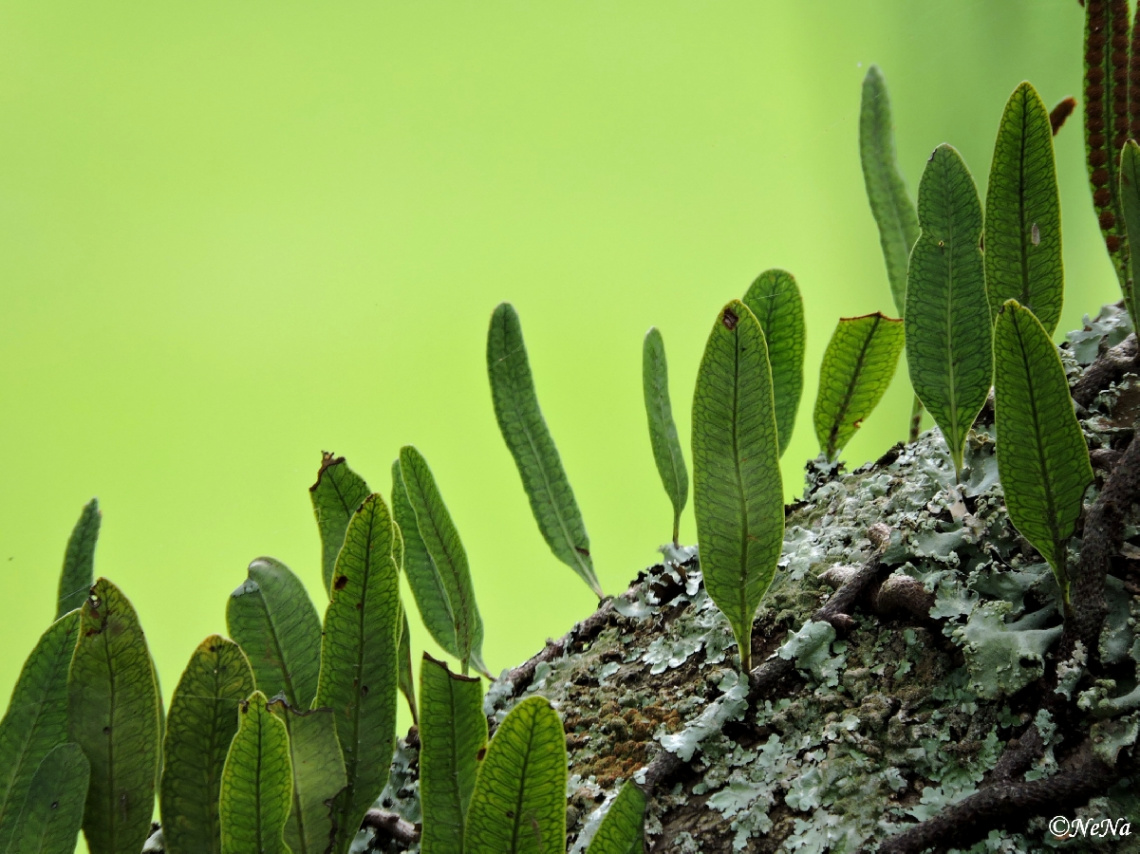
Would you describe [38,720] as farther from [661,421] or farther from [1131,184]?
[1131,184]

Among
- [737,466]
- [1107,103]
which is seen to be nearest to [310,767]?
[737,466]

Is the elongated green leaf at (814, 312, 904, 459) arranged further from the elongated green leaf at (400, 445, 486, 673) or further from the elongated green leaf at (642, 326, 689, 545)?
the elongated green leaf at (400, 445, 486, 673)

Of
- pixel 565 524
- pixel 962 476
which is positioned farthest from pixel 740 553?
pixel 565 524

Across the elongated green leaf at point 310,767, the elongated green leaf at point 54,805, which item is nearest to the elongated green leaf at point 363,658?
the elongated green leaf at point 310,767

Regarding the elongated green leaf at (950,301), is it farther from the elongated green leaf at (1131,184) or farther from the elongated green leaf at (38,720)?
the elongated green leaf at (38,720)

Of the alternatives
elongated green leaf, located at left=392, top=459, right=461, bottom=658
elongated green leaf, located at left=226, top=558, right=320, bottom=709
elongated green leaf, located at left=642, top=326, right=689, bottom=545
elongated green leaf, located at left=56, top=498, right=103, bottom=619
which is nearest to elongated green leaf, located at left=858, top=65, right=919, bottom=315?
elongated green leaf, located at left=642, top=326, right=689, bottom=545
